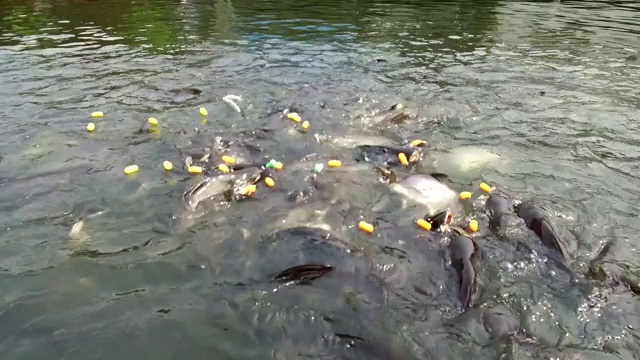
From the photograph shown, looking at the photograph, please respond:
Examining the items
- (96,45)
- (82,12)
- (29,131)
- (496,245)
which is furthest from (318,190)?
(82,12)

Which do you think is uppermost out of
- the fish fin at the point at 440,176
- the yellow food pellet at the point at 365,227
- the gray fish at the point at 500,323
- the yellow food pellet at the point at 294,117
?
the yellow food pellet at the point at 294,117

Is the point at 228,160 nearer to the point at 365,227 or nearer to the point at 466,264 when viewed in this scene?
the point at 365,227

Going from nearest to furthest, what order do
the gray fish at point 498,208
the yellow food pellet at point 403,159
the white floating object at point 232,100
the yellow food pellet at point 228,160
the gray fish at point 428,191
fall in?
the gray fish at point 498,208
the gray fish at point 428,191
the yellow food pellet at point 228,160
the yellow food pellet at point 403,159
the white floating object at point 232,100

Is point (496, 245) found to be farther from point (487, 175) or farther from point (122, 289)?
point (122, 289)

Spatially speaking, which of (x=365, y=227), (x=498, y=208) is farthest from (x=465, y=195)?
(x=365, y=227)

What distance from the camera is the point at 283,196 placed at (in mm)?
7641

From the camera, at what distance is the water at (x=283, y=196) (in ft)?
16.9

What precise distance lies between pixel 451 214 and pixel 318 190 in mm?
2112

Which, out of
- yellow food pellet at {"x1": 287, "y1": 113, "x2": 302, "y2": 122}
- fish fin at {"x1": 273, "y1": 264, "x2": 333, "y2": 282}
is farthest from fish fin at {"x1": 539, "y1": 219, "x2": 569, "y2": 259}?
yellow food pellet at {"x1": 287, "y1": 113, "x2": 302, "y2": 122}

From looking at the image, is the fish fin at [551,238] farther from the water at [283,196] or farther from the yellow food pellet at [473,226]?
the yellow food pellet at [473,226]

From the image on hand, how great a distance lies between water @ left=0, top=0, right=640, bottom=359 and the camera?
5.15 meters

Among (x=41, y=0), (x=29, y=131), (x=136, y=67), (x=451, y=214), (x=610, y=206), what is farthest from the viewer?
(x=41, y=0)

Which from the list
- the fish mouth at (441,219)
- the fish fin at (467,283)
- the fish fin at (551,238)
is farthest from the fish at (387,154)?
the fish fin at (467,283)

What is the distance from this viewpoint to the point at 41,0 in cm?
2525
